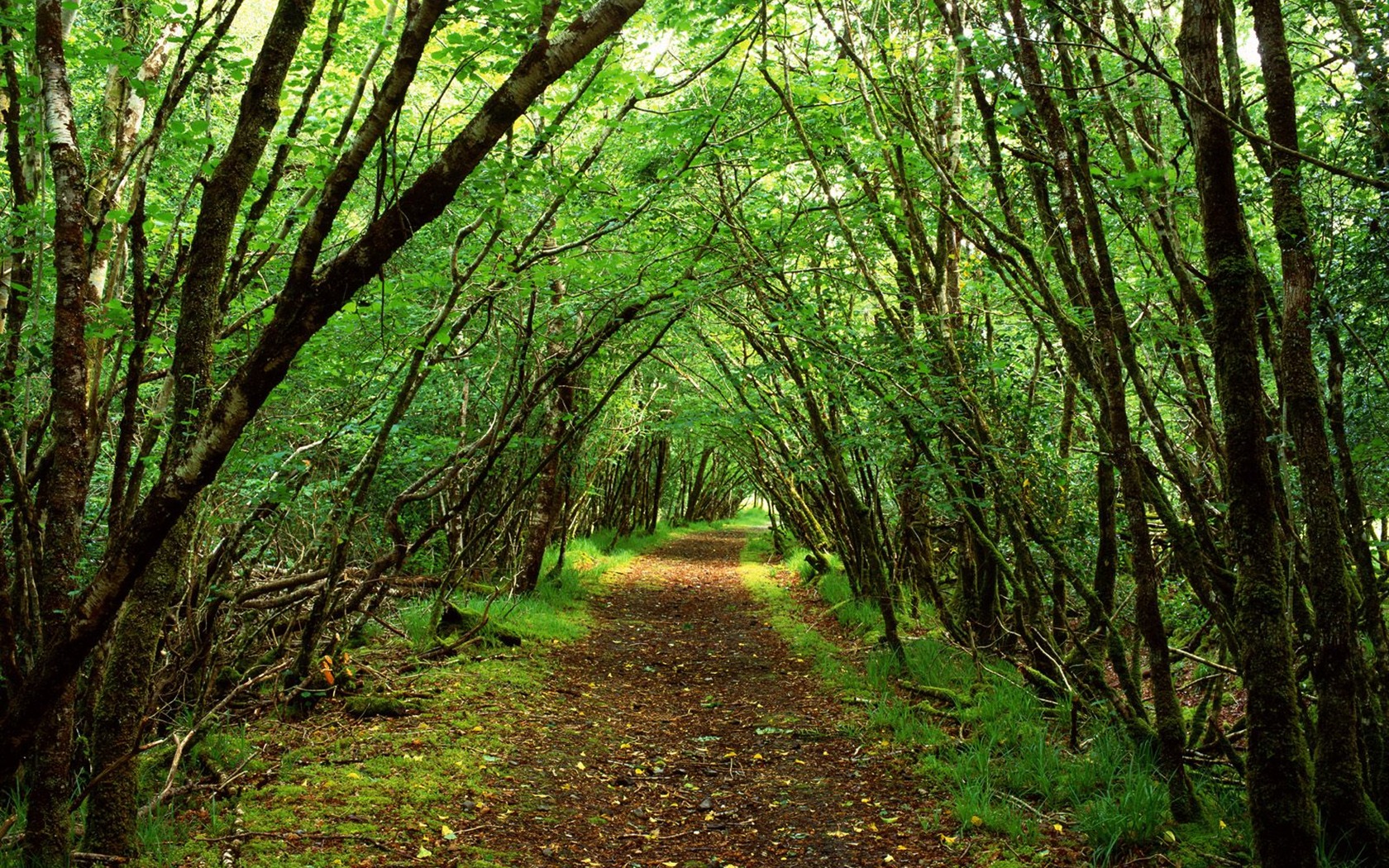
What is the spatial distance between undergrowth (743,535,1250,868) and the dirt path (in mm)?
265

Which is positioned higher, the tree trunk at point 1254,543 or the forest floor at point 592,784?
the tree trunk at point 1254,543

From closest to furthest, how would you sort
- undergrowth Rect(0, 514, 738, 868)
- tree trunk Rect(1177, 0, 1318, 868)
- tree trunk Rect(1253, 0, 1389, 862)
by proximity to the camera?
1. tree trunk Rect(1177, 0, 1318, 868)
2. tree trunk Rect(1253, 0, 1389, 862)
3. undergrowth Rect(0, 514, 738, 868)

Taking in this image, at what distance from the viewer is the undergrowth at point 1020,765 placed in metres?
3.79

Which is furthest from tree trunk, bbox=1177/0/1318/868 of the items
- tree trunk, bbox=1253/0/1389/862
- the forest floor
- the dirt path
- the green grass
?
the green grass

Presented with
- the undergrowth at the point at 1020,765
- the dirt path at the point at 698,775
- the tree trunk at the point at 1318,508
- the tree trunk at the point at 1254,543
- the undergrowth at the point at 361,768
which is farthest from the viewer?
the dirt path at the point at 698,775

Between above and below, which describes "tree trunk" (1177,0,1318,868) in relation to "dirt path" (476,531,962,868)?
above

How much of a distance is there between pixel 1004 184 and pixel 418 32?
4055 millimetres

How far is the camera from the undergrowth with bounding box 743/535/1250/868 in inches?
149

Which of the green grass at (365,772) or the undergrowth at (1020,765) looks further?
the undergrowth at (1020,765)

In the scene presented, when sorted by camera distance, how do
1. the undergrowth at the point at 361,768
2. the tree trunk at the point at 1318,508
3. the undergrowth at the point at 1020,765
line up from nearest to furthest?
1. the tree trunk at the point at 1318,508
2. the undergrowth at the point at 361,768
3. the undergrowth at the point at 1020,765

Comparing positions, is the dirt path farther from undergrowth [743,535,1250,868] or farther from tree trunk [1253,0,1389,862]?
tree trunk [1253,0,1389,862]

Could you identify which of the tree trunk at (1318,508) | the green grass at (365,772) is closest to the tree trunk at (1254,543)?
the tree trunk at (1318,508)

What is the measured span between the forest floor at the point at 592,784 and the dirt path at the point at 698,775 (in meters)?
0.01

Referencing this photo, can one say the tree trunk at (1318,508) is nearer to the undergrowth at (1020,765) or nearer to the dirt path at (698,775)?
the undergrowth at (1020,765)
